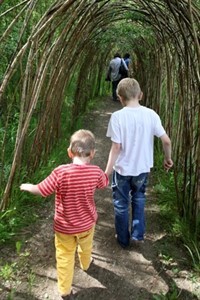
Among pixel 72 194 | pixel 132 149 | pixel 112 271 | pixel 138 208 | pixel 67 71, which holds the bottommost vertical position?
pixel 112 271

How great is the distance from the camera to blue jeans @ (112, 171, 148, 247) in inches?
118

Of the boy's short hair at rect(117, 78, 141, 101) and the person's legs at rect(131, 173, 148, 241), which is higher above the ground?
the boy's short hair at rect(117, 78, 141, 101)

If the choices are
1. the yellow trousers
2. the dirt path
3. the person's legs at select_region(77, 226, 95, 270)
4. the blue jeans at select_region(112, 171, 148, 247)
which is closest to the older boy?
the blue jeans at select_region(112, 171, 148, 247)

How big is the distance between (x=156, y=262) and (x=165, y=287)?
1.11 ft

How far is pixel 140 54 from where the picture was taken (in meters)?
10.0

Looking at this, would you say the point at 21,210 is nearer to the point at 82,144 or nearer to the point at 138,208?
the point at 138,208

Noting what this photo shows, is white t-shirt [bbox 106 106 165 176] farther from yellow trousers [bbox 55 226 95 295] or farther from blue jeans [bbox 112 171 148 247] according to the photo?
yellow trousers [bbox 55 226 95 295]

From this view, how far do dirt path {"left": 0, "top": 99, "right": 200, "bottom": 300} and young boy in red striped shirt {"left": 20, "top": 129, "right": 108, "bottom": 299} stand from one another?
0.23 m

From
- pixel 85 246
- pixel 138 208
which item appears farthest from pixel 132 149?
pixel 85 246

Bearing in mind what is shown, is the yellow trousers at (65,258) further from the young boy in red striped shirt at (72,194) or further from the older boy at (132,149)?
the older boy at (132,149)

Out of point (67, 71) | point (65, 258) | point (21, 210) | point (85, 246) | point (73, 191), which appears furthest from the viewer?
point (67, 71)

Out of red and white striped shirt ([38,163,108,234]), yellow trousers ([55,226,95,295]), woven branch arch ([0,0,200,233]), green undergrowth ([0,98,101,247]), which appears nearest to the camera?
red and white striped shirt ([38,163,108,234])

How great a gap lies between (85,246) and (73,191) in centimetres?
52

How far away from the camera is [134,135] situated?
2.85 meters
